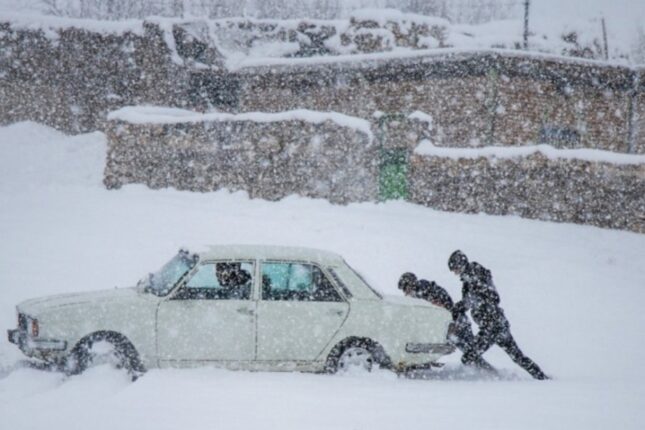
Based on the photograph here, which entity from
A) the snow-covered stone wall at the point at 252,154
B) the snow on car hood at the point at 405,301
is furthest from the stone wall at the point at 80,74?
the snow on car hood at the point at 405,301

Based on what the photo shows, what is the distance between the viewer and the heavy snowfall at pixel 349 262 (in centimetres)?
446

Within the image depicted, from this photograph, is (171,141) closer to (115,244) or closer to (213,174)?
(213,174)

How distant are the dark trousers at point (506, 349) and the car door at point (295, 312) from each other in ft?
6.49

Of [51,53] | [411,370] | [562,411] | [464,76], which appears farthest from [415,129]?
[51,53]

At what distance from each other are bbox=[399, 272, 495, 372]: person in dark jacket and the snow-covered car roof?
1.42m

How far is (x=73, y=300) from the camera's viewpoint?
584cm

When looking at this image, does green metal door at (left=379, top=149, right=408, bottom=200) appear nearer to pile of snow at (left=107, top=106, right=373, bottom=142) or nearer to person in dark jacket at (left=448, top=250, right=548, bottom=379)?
pile of snow at (left=107, top=106, right=373, bottom=142)

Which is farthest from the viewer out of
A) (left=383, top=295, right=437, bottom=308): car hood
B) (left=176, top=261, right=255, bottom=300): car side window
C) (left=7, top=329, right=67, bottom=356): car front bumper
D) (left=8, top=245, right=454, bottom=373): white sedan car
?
(left=383, top=295, right=437, bottom=308): car hood

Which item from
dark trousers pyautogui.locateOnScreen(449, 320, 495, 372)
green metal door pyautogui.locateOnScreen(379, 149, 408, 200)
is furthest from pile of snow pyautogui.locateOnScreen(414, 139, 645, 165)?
dark trousers pyautogui.locateOnScreen(449, 320, 495, 372)

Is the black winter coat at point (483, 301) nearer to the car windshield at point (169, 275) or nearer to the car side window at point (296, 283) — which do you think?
the car side window at point (296, 283)

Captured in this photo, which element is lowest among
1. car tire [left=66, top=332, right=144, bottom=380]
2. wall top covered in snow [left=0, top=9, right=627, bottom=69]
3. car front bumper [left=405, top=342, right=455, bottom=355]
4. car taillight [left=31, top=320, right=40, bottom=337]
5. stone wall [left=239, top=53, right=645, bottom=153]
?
car front bumper [left=405, top=342, right=455, bottom=355]

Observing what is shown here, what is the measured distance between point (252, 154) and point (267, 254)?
31.8 feet

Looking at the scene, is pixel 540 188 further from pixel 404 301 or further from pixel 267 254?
pixel 267 254

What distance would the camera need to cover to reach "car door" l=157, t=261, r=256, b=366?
5.73 meters
